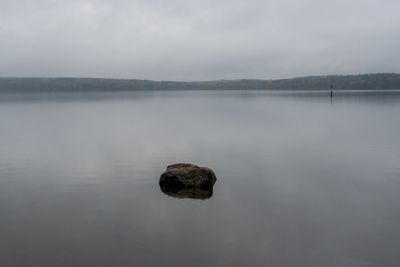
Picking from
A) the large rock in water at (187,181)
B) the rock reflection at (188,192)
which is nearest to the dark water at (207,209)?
the rock reflection at (188,192)

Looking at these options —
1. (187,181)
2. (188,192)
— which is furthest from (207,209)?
(187,181)

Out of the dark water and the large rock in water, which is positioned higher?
the large rock in water

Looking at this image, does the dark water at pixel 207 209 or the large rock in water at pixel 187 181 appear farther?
the large rock in water at pixel 187 181

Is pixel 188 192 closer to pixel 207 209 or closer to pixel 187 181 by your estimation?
pixel 187 181

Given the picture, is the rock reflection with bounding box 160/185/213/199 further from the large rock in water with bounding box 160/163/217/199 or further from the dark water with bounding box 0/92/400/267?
the dark water with bounding box 0/92/400/267

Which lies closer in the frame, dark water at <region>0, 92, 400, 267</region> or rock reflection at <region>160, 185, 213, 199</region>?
dark water at <region>0, 92, 400, 267</region>

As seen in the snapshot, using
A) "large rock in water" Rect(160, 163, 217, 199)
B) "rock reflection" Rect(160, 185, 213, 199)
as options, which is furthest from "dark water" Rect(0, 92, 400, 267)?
"large rock in water" Rect(160, 163, 217, 199)

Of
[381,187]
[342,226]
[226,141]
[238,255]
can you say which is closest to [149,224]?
[238,255]

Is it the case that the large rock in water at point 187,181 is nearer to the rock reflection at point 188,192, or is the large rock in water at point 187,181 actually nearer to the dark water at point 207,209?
the rock reflection at point 188,192

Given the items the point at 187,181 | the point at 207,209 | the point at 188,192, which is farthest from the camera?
the point at 187,181

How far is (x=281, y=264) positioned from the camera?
1080 centimetres

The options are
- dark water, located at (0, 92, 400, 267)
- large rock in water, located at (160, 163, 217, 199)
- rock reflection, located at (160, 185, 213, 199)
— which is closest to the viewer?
dark water, located at (0, 92, 400, 267)

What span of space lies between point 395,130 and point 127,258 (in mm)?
38481

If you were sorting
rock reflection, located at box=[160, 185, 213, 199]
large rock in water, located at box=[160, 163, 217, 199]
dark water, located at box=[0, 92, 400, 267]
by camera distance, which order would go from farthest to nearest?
large rock in water, located at box=[160, 163, 217, 199], rock reflection, located at box=[160, 185, 213, 199], dark water, located at box=[0, 92, 400, 267]
